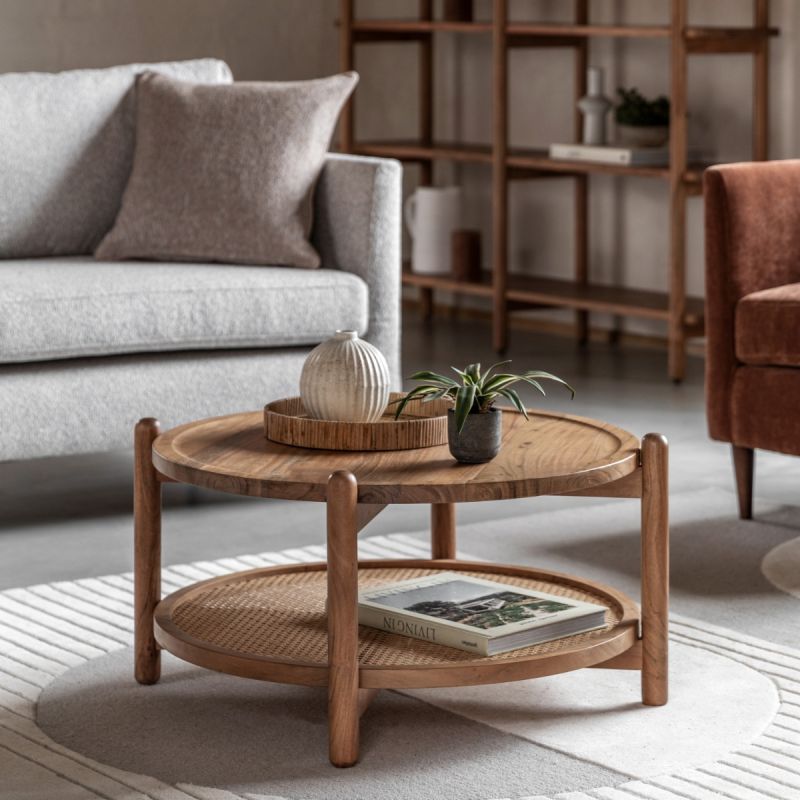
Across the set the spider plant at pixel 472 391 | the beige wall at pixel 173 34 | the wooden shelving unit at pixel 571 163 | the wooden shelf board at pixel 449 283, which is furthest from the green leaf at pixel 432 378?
the beige wall at pixel 173 34

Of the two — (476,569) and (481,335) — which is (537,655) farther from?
(481,335)

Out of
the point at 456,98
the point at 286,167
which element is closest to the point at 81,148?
the point at 286,167

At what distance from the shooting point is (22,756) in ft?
6.23

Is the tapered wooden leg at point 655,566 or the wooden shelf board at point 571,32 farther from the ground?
the wooden shelf board at point 571,32

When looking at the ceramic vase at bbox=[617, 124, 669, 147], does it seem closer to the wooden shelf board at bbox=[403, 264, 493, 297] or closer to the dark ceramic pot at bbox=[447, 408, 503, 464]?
the wooden shelf board at bbox=[403, 264, 493, 297]

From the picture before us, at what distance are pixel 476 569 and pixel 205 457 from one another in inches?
20.7

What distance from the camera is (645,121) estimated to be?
4.88 meters

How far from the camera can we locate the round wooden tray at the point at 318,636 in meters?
1.89

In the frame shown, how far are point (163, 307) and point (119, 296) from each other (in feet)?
0.29

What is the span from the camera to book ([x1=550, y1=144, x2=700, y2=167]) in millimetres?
4824

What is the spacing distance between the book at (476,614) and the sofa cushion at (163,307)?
44.4 inches

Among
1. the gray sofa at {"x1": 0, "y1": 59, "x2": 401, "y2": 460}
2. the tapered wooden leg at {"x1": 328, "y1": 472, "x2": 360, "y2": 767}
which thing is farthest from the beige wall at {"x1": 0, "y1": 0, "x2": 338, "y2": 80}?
the tapered wooden leg at {"x1": 328, "y1": 472, "x2": 360, "y2": 767}

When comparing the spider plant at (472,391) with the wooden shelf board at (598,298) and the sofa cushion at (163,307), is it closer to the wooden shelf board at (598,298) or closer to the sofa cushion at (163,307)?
the sofa cushion at (163,307)

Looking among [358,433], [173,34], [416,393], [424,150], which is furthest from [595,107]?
[358,433]
